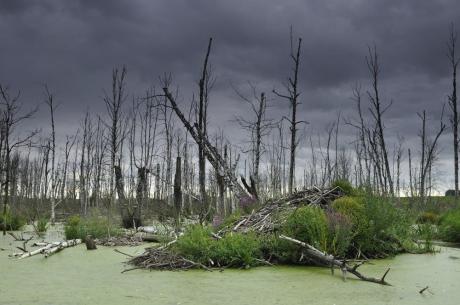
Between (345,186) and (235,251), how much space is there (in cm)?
337

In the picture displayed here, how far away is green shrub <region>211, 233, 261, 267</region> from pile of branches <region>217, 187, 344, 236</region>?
94 centimetres

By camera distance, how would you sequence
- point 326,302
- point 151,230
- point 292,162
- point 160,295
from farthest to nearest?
point 292,162
point 151,230
point 160,295
point 326,302

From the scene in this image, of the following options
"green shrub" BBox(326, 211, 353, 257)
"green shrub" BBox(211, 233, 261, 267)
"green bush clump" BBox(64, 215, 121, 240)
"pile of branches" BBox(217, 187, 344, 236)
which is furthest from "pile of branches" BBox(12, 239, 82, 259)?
"green shrub" BBox(326, 211, 353, 257)

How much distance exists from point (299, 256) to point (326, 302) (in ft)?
9.10

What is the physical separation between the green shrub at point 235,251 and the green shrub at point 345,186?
2862 millimetres

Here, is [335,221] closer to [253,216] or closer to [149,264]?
[253,216]

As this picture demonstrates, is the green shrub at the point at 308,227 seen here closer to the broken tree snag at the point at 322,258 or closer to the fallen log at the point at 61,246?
the broken tree snag at the point at 322,258

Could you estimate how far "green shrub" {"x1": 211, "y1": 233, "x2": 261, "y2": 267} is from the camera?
7164 mm

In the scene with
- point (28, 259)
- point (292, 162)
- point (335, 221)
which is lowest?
point (28, 259)

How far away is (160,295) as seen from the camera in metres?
5.11

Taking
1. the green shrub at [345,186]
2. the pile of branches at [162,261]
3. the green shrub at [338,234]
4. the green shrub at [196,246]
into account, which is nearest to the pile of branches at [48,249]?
the pile of branches at [162,261]

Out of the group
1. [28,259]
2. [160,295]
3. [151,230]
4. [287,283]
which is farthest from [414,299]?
[151,230]

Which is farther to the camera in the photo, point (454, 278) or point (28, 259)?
point (28, 259)

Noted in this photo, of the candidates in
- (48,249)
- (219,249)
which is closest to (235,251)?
(219,249)
